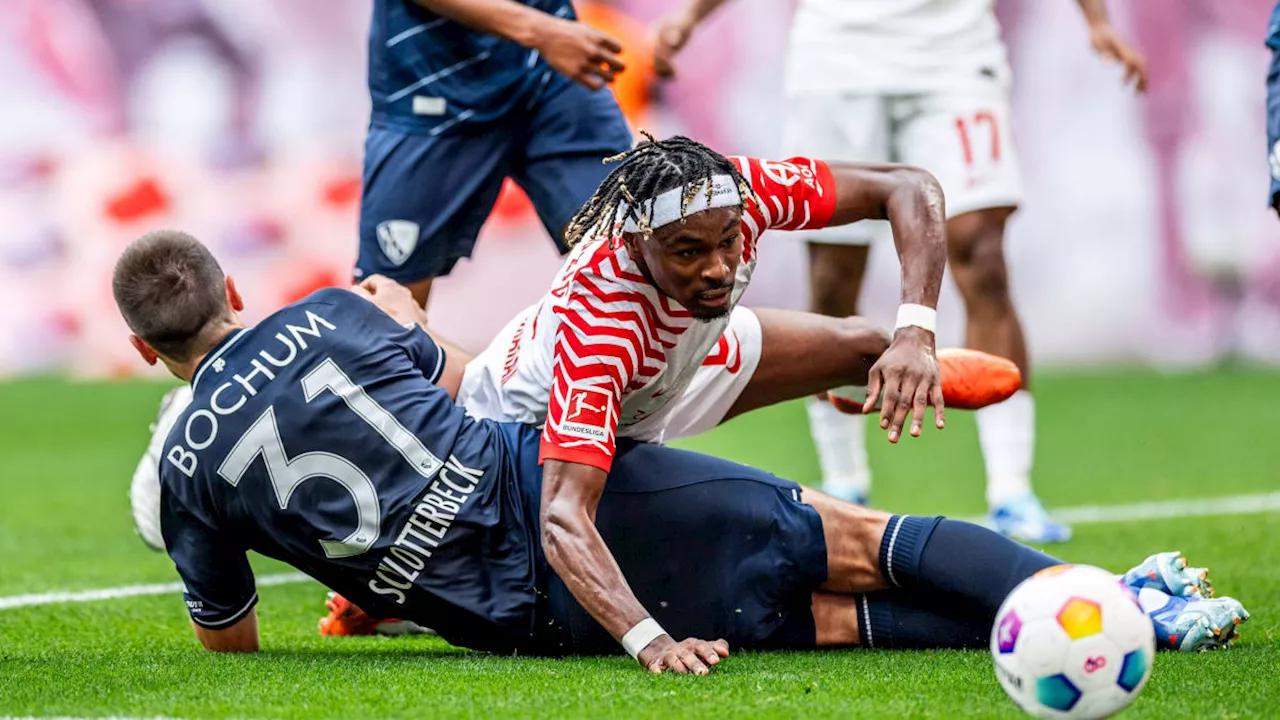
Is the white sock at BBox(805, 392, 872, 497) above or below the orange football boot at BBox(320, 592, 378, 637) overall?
below

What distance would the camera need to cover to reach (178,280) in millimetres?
3992

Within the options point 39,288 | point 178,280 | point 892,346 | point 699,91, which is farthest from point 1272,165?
point 39,288

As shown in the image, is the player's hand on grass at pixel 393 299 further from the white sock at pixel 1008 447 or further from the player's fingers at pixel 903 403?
the white sock at pixel 1008 447

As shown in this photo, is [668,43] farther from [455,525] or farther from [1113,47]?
[455,525]

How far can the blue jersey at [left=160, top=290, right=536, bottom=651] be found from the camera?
391 centimetres

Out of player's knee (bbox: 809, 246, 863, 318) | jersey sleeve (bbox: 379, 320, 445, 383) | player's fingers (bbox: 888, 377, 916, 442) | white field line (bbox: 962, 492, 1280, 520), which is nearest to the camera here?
player's fingers (bbox: 888, 377, 916, 442)

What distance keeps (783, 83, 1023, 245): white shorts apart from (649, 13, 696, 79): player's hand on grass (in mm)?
528

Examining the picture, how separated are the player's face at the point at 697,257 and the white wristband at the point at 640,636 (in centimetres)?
74

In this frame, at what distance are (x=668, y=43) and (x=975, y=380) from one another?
215cm

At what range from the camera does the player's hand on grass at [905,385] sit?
12.4ft

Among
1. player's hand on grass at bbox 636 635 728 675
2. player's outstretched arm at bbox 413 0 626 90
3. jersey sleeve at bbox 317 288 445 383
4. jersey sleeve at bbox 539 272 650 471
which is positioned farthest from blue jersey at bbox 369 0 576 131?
player's hand on grass at bbox 636 635 728 675

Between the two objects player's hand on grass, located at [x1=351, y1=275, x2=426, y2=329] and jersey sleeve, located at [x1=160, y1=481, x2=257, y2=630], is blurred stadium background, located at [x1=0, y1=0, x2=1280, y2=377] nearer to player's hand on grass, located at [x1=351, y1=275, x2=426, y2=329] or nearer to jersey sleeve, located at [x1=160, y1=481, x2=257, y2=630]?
player's hand on grass, located at [x1=351, y1=275, x2=426, y2=329]

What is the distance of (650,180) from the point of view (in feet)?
12.5

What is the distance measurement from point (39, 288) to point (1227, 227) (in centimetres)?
974
